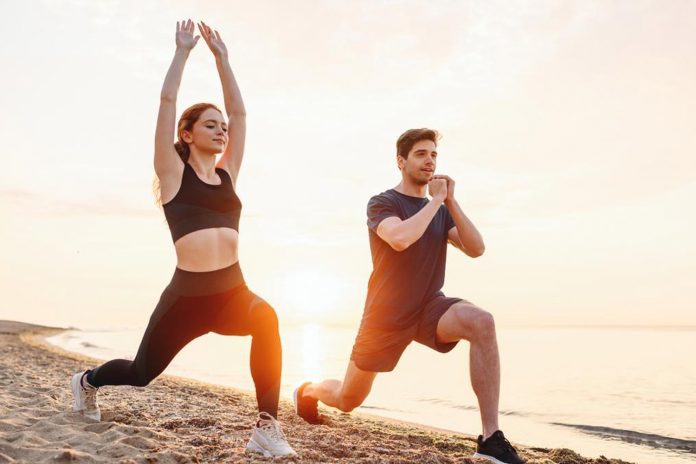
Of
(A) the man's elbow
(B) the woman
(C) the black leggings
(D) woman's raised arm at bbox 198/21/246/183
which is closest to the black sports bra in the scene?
(B) the woman

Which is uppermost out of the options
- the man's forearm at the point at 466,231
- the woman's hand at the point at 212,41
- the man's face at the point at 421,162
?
the woman's hand at the point at 212,41

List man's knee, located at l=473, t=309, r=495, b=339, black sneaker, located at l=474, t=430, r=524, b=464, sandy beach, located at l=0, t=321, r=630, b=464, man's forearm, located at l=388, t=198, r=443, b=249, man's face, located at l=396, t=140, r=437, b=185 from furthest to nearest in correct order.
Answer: man's face, located at l=396, t=140, r=437, b=185
man's forearm, located at l=388, t=198, r=443, b=249
man's knee, located at l=473, t=309, r=495, b=339
black sneaker, located at l=474, t=430, r=524, b=464
sandy beach, located at l=0, t=321, r=630, b=464

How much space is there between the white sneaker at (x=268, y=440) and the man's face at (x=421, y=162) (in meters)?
2.19

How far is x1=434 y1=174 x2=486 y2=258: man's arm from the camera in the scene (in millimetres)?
4536

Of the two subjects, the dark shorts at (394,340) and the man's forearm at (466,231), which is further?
the man's forearm at (466,231)

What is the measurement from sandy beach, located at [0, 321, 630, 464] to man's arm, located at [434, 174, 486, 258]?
1550 millimetres

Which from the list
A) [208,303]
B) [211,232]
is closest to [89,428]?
[208,303]

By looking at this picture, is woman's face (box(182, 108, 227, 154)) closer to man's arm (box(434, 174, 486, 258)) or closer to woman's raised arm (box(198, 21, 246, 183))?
woman's raised arm (box(198, 21, 246, 183))

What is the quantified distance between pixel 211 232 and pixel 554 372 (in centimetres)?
1642

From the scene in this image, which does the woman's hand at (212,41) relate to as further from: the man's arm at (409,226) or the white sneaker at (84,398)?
the white sneaker at (84,398)

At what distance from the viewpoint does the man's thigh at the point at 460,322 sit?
414cm

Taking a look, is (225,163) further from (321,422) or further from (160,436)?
(321,422)

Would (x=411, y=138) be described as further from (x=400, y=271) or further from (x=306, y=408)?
(x=306, y=408)

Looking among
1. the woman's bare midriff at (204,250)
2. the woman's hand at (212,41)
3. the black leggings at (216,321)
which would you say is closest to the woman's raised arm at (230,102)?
the woman's hand at (212,41)
